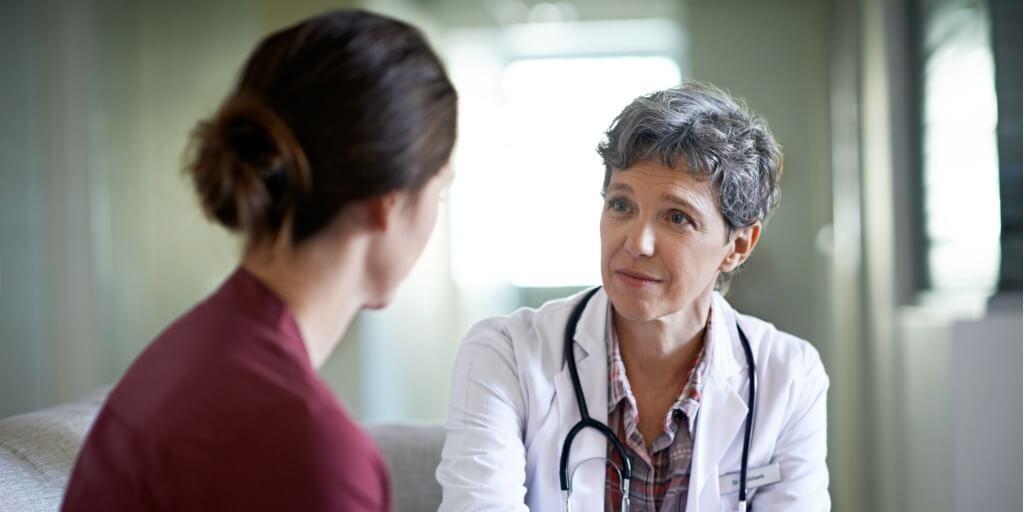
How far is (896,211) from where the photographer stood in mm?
3186

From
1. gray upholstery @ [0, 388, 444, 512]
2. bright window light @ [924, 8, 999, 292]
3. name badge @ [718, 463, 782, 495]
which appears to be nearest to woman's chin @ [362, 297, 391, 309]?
gray upholstery @ [0, 388, 444, 512]

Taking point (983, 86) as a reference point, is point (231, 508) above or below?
below

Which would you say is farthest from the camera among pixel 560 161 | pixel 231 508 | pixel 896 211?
pixel 560 161

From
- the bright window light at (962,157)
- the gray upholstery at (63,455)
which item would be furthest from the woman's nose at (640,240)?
the bright window light at (962,157)

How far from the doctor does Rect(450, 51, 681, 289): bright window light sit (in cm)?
290

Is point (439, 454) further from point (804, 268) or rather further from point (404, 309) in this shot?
point (804, 268)

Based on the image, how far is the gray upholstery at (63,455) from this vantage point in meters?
1.38

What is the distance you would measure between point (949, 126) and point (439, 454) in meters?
1.82

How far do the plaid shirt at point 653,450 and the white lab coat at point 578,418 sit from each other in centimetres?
2

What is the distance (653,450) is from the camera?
1.58 meters

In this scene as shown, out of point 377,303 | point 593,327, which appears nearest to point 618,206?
point 593,327

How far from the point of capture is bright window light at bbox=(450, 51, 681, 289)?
180 inches

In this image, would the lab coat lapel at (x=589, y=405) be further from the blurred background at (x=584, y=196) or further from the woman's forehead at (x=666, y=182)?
the blurred background at (x=584, y=196)

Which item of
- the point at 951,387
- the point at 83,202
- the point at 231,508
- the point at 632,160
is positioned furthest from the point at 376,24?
the point at 83,202
